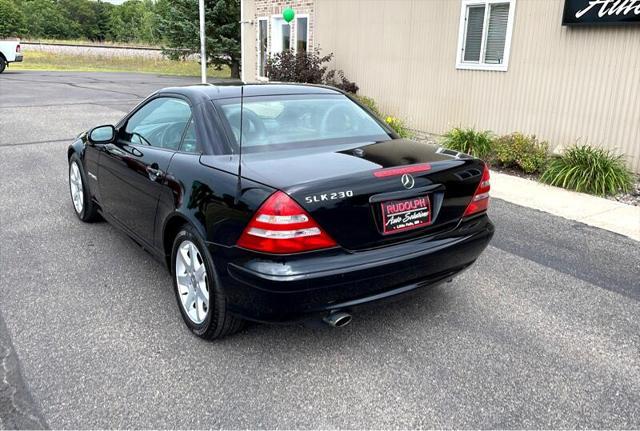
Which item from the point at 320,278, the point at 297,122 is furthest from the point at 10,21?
the point at 320,278

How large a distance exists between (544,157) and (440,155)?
5.50 m

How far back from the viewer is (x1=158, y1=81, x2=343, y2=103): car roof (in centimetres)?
382

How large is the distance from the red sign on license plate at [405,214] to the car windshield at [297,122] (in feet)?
2.63

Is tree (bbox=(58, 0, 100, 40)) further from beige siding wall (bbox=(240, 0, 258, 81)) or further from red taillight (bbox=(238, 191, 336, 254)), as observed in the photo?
red taillight (bbox=(238, 191, 336, 254))

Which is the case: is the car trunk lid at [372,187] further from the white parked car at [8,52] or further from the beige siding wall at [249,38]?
the white parked car at [8,52]

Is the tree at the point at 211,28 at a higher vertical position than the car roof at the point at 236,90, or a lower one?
higher

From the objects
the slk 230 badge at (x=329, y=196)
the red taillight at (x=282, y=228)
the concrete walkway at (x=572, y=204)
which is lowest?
the concrete walkway at (x=572, y=204)

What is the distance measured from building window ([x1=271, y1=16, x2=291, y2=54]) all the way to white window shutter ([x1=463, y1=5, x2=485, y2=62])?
25.1ft

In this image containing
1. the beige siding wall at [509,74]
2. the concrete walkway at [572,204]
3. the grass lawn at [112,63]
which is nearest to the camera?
the concrete walkway at [572,204]

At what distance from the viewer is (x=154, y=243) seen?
386cm

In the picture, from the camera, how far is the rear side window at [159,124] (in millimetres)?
3848

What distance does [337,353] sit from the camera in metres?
3.26

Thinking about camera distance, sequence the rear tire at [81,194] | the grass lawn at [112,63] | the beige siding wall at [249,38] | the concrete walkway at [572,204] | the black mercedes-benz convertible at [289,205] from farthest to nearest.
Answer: the grass lawn at [112,63] < the beige siding wall at [249,38] < the concrete walkway at [572,204] < the rear tire at [81,194] < the black mercedes-benz convertible at [289,205]

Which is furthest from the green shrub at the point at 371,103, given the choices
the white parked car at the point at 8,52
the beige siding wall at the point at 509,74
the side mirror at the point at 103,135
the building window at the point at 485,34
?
the white parked car at the point at 8,52
